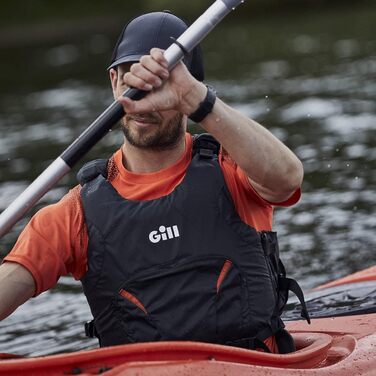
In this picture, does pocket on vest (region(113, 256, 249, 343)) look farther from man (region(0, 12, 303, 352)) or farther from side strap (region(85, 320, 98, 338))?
side strap (region(85, 320, 98, 338))

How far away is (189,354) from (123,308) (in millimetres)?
454

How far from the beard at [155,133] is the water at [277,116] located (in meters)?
3.09

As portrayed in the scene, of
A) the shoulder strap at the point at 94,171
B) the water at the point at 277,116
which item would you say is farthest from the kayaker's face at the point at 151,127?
the water at the point at 277,116

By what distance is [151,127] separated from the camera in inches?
170

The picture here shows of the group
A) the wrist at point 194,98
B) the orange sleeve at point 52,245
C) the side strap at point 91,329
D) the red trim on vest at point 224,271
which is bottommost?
the side strap at point 91,329

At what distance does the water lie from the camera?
8.44 m

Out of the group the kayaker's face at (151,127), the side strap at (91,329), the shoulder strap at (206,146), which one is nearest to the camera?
the kayaker's face at (151,127)

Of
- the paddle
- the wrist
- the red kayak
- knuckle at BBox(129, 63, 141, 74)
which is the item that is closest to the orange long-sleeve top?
the paddle

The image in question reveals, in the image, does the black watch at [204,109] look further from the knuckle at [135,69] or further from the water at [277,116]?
the water at [277,116]

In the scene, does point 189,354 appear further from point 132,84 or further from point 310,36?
point 310,36

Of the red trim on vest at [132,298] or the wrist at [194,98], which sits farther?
the red trim on vest at [132,298]

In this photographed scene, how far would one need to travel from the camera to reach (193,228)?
4.43 m

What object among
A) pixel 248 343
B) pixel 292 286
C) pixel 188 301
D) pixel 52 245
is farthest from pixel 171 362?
pixel 292 286

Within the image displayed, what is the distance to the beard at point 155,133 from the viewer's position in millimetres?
4316
